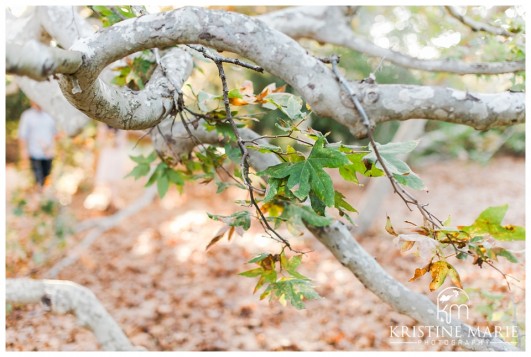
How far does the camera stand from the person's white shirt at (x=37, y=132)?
5.75 meters

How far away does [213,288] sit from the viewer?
177 inches

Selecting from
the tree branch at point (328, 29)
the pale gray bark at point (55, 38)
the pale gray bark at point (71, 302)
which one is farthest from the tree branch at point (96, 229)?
the tree branch at point (328, 29)

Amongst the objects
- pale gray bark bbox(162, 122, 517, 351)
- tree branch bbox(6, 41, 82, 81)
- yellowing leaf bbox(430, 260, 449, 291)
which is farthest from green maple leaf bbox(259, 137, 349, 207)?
tree branch bbox(6, 41, 82, 81)

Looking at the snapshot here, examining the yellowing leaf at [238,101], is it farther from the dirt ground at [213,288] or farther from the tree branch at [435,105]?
the dirt ground at [213,288]

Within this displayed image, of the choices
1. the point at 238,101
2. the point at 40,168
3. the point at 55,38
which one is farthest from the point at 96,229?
the point at 238,101

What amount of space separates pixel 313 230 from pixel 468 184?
632 centimetres

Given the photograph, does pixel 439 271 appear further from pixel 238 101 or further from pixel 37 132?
pixel 37 132

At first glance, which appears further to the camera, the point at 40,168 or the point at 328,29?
the point at 40,168

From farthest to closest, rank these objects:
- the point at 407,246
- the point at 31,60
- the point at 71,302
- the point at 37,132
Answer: the point at 37,132
the point at 71,302
the point at 407,246
the point at 31,60

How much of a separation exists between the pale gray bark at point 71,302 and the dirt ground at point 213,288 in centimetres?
63

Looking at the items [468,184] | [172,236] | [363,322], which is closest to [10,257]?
[172,236]

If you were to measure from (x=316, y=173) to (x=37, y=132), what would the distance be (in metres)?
5.30
